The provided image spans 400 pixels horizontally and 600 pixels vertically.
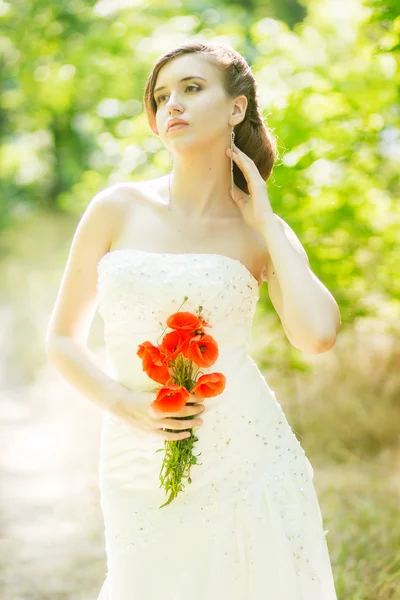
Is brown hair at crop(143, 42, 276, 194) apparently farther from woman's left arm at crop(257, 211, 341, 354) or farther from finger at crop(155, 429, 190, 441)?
finger at crop(155, 429, 190, 441)

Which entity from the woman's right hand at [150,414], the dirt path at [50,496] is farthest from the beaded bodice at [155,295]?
the dirt path at [50,496]

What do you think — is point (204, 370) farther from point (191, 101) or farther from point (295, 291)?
point (191, 101)

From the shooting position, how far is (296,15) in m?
13.9

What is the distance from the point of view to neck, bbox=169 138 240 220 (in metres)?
2.97

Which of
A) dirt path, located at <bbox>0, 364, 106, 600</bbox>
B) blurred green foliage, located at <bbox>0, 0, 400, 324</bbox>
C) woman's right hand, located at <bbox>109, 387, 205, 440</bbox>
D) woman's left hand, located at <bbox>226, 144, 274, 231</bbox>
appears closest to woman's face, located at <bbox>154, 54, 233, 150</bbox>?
woman's left hand, located at <bbox>226, 144, 274, 231</bbox>

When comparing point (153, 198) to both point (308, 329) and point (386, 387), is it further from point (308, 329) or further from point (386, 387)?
point (386, 387)

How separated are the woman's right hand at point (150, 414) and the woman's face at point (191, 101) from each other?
860 millimetres

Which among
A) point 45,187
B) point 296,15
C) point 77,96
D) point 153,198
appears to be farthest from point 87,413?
point 45,187

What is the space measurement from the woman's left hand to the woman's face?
5.2 inches

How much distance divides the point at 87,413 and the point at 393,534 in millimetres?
4955

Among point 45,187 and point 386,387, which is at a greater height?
point 45,187

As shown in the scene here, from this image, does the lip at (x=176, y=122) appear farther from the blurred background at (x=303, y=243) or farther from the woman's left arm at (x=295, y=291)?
the blurred background at (x=303, y=243)

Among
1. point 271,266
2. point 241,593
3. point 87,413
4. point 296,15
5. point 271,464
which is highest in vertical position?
point 296,15

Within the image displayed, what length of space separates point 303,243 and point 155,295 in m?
3.07
